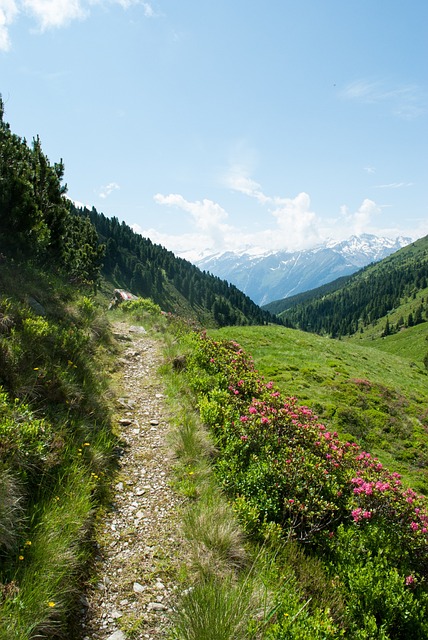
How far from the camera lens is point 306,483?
6.34 meters

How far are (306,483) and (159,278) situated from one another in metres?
139

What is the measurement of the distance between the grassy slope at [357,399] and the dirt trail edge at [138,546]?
7.77m

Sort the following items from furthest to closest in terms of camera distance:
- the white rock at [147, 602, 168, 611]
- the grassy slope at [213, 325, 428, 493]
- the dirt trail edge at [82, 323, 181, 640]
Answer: the grassy slope at [213, 325, 428, 493] < the white rock at [147, 602, 168, 611] < the dirt trail edge at [82, 323, 181, 640]

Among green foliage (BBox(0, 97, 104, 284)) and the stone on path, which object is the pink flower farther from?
green foliage (BBox(0, 97, 104, 284))

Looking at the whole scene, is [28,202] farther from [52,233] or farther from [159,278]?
[159,278]

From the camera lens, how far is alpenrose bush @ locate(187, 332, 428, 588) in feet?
18.5

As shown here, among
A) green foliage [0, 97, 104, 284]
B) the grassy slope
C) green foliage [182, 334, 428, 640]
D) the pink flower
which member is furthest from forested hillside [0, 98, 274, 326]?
the pink flower

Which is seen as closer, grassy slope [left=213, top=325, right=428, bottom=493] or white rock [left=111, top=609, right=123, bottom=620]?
white rock [left=111, top=609, right=123, bottom=620]

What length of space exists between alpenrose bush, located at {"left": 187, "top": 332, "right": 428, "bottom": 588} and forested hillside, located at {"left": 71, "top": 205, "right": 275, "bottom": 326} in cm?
10577

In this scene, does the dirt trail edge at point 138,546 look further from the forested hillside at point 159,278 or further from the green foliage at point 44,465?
the forested hillside at point 159,278

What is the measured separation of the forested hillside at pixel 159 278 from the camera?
405ft

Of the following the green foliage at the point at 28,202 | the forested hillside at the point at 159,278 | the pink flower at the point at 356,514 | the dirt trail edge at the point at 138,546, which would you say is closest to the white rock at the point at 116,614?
the dirt trail edge at the point at 138,546

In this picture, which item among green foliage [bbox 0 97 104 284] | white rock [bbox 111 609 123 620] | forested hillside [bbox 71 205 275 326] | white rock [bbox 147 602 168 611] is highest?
forested hillside [bbox 71 205 275 326]

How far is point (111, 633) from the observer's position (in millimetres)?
3561
